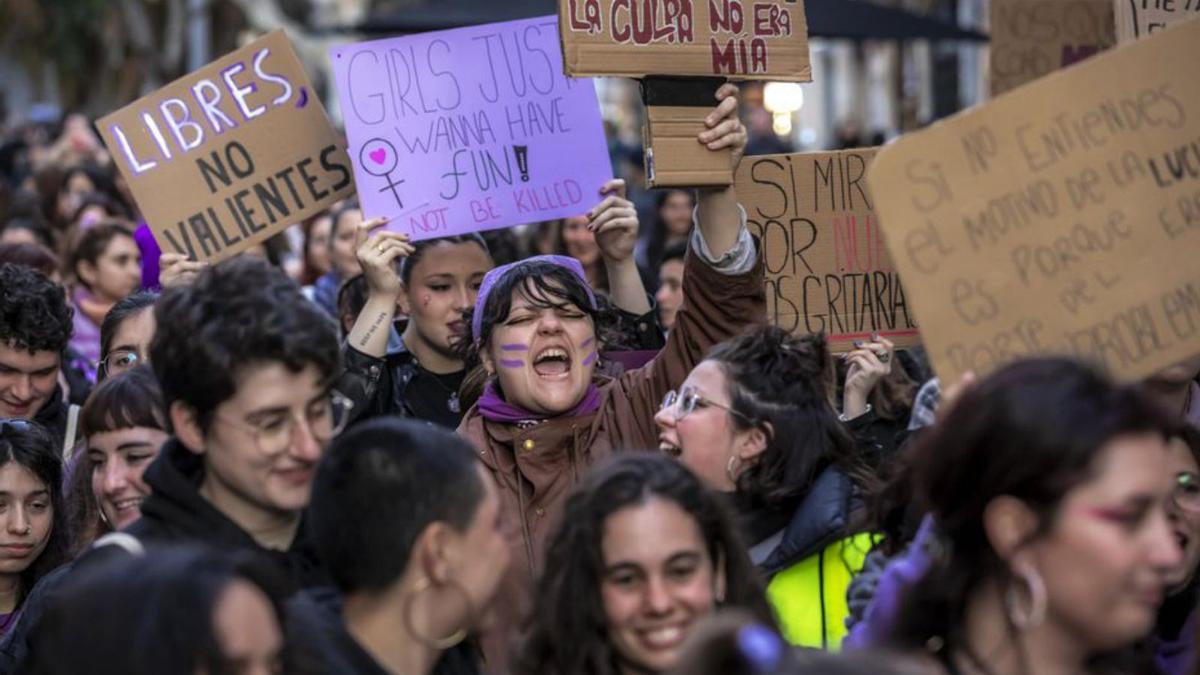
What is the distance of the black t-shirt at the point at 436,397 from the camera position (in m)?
6.22

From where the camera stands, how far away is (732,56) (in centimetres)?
554

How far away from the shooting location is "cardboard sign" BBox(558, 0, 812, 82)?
17.7 feet

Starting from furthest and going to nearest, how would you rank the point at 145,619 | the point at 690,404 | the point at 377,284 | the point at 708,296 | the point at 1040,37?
the point at 1040,37 → the point at 377,284 → the point at 708,296 → the point at 690,404 → the point at 145,619

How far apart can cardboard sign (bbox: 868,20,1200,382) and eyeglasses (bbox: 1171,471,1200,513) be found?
2.45 feet

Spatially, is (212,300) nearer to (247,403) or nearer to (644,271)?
(247,403)

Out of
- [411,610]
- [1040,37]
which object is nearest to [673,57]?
[411,610]

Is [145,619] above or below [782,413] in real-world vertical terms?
above

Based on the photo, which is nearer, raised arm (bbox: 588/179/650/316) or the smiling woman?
the smiling woman

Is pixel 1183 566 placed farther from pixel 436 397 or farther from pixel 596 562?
pixel 436 397

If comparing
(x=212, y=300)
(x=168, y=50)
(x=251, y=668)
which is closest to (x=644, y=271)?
(x=212, y=300)

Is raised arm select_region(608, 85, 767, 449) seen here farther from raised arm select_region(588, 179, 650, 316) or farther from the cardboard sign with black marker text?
raised arm select_region(588, 179, 650, 316)

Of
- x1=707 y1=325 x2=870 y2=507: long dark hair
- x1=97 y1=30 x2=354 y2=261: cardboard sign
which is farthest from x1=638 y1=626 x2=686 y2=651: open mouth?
x1=97 y1=30 x2=354 y2=261: cardboard sign

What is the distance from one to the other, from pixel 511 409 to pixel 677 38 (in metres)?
1.11

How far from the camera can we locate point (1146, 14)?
5.83 m
